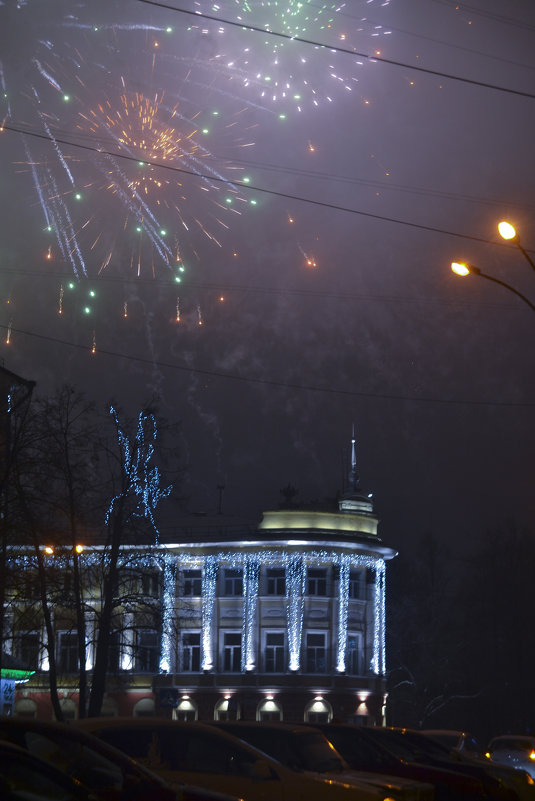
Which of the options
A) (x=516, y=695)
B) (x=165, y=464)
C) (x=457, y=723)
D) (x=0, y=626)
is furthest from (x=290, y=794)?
(x=457, y=723)

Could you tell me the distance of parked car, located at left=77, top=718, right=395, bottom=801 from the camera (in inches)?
531

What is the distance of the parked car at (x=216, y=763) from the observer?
13.5 metres

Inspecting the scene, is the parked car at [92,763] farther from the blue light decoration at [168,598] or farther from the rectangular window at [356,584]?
the rectangular window at [356,584]

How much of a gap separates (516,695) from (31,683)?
30464mm

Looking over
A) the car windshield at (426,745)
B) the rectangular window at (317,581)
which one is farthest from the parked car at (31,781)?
the rectangular window at (317,581)

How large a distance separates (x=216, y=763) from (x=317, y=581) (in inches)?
2018

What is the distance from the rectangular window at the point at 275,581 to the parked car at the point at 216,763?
50.2 m

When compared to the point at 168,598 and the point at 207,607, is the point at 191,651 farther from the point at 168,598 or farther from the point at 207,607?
the point at 168,598

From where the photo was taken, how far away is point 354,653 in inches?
2544

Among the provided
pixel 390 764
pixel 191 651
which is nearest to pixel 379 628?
pixel 191 651

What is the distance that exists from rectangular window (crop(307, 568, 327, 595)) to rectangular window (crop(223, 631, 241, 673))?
16.6 feet

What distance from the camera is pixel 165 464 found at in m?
42.2

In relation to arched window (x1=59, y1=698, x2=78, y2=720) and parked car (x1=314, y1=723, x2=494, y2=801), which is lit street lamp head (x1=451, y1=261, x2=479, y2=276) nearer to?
parked car (x1=314, y1=723, x2=494, y2=801)

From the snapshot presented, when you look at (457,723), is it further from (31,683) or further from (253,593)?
(31,683)
